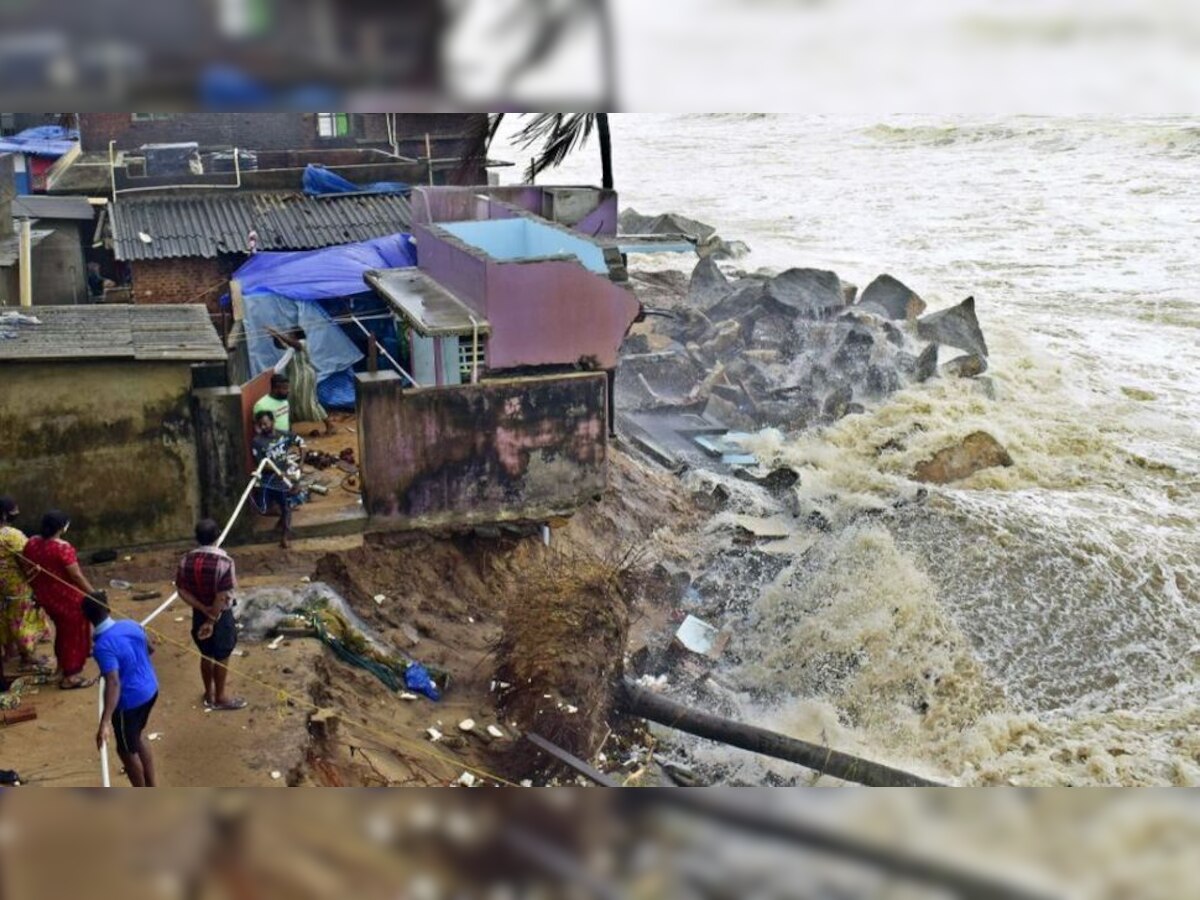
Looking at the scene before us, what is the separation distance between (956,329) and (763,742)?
42.7ft

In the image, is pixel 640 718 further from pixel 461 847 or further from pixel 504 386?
pixel 461 847

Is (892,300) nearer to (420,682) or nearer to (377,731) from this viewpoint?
(420,682)

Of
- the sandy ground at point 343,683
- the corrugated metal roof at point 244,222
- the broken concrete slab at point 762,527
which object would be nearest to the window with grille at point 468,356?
the sandy ground at point 343,683

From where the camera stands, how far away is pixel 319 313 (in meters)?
13.9

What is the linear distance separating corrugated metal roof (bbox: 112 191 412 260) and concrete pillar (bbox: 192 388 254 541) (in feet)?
20.8

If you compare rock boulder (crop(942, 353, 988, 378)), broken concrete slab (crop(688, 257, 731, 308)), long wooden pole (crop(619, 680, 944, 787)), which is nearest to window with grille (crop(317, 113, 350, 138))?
broken concrete slab (crop(688, 257, 731, 308))

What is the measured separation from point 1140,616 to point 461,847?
39.9 feet

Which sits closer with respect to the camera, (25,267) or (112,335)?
(112,335)

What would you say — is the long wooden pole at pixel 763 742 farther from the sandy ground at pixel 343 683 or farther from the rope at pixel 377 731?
the rope at pixel 377 731

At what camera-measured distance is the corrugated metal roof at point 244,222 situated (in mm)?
15305

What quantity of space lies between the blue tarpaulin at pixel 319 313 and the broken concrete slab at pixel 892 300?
9693mm

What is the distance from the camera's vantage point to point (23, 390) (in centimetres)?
886

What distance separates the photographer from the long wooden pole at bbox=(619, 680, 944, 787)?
8180 millimetres

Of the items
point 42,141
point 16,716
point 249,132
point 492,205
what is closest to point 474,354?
point 492,205
